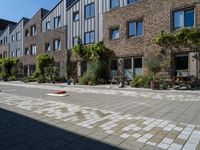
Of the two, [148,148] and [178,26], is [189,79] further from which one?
[148,148]

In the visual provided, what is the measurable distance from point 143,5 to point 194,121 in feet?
49.1

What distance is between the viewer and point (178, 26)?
16.6 m

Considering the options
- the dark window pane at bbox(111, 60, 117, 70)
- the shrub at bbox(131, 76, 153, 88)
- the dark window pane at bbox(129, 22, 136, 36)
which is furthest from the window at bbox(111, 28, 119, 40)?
the shrub at bbox(131, 76, 153, 88)

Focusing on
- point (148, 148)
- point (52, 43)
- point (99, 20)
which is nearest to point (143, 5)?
point (99, 20)

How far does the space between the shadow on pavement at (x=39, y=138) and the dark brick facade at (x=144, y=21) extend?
14.1m

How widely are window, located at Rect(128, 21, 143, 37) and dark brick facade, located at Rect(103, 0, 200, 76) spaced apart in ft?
1.21

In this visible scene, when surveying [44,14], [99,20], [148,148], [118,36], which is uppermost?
[44,14]

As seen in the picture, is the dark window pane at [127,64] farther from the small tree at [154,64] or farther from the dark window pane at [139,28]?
the small tree at [154,64]

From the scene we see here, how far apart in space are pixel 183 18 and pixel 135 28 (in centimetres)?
444

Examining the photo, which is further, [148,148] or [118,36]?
[118,36]

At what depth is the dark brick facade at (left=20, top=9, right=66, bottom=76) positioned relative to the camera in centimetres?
2747

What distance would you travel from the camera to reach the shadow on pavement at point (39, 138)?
3.92 metres

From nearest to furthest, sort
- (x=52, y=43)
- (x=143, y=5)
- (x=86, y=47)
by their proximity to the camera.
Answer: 1. (x=143, y=5)
2. (x=86, y=47)
3. (x=52, y=43)

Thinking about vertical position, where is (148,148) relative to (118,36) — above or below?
below
